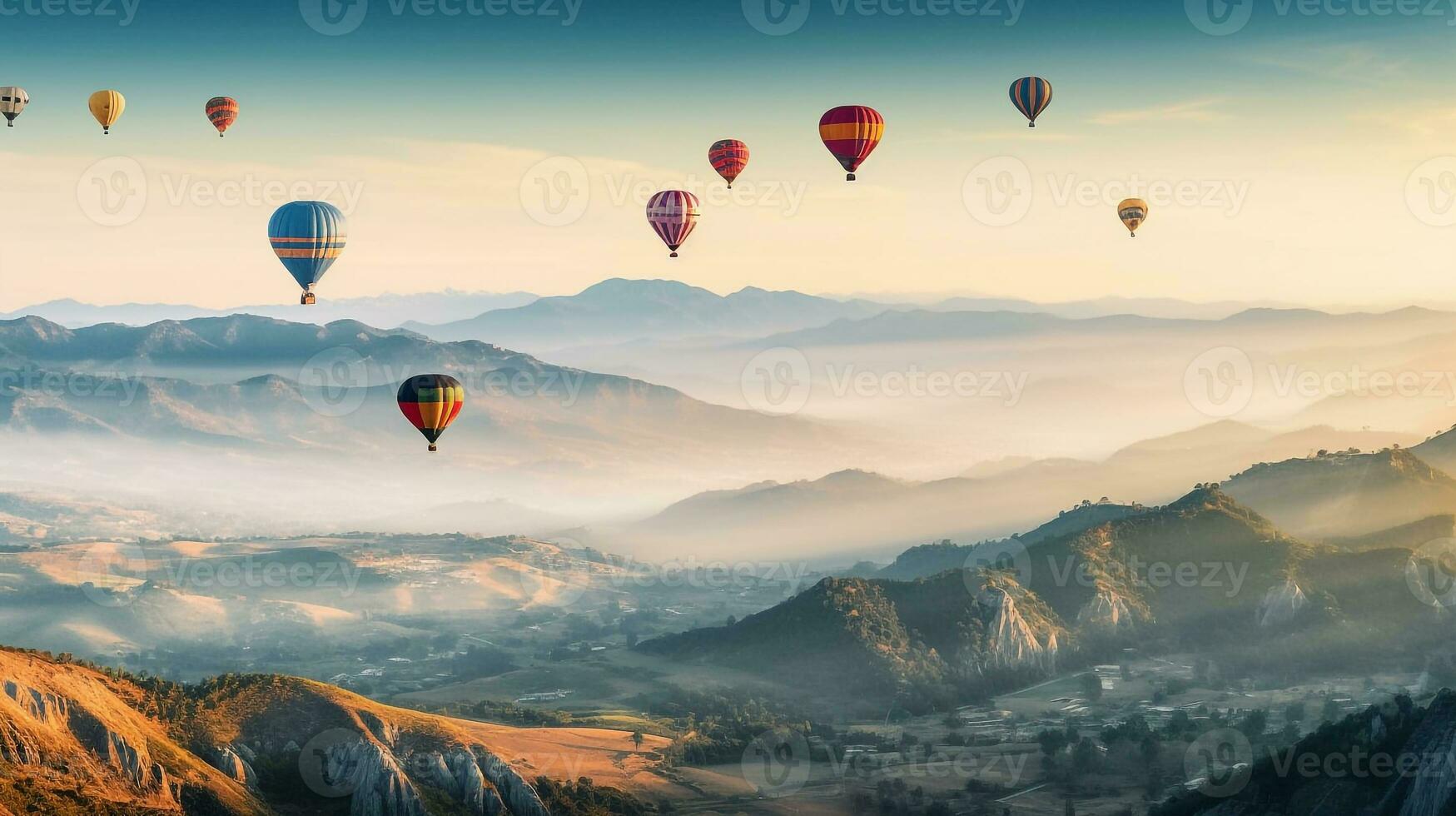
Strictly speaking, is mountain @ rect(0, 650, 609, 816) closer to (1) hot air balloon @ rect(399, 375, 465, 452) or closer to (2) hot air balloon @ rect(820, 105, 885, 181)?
(1) hot air balloon @ rect(399, 375, 465, 452)

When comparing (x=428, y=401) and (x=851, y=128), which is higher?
(x=851, y=128)

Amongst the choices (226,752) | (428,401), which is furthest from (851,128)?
(226,752)

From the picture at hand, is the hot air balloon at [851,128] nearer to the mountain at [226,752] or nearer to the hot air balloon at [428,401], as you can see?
the hot air balloon at [428,401]

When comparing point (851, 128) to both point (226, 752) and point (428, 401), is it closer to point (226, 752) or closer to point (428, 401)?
point (428, 401)

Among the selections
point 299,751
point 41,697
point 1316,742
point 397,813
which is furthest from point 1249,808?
point 41,697

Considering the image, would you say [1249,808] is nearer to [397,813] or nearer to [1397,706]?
[1397,706]

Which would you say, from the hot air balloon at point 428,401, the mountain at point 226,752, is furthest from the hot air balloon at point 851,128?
the mountain at point 226,752

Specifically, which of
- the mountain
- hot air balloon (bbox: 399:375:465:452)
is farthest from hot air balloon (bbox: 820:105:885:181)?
the mountain

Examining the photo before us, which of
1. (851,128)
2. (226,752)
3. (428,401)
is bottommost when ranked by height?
(226,752)

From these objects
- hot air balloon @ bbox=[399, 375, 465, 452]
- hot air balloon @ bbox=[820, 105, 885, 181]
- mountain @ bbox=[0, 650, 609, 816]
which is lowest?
mountain @ bbox=[0, 650, 609, 816]
